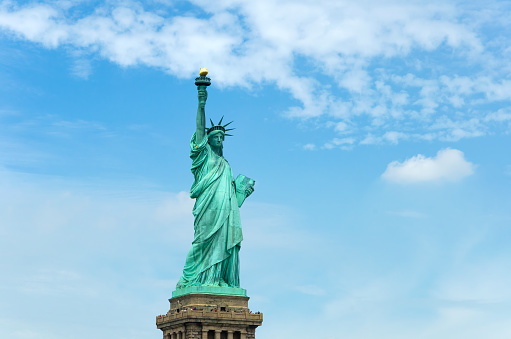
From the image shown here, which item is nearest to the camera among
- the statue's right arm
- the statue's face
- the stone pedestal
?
the stone pedestal

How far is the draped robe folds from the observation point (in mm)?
69750

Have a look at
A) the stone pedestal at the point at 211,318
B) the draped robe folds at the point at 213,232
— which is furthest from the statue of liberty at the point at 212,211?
the stone pedestal at the point at 211,318

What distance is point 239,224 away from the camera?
71062 millimetres

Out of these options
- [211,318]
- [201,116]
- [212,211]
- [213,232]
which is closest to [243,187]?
[212,211]

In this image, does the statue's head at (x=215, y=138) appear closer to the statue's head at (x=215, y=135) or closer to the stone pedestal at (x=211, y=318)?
the statue's head at (x=215, y=135)

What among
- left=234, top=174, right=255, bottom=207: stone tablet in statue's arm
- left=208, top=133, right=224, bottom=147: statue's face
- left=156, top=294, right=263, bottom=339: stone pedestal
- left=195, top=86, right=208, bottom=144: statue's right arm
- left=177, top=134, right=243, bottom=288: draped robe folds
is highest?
left=195, top=86, right=208, bottom=144: statue's right arm

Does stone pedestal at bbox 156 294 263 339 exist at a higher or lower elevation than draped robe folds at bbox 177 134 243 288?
lower

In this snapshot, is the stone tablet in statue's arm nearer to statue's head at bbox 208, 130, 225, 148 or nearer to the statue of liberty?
the statue of liberty

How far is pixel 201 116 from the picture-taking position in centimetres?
7212

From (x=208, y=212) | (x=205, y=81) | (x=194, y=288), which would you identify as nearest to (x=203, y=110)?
(x=205, y=81)

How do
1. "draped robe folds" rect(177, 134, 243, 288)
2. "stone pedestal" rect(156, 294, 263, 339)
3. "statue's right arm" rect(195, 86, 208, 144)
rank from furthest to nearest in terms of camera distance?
"statue's right arm" rect(195, 86, 208, 144) → "draped robe folds" rect(177, 134, 243, 288) → "stone pedestal" rect(156, 294, 263, 339)

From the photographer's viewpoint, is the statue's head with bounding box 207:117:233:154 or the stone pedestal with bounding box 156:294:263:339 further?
the statue's head with bounding box 207:117:233:154

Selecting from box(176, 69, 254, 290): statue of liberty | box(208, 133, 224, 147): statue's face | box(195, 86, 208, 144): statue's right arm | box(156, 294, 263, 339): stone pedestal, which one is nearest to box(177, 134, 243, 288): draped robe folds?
box(176, 69, 254, 290): statue of liberty

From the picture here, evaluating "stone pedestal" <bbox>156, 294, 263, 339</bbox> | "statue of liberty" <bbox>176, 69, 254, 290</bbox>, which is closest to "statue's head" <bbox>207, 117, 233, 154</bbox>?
"statue of liberty" <bbox>176, 69, 254, 290</bbox>
